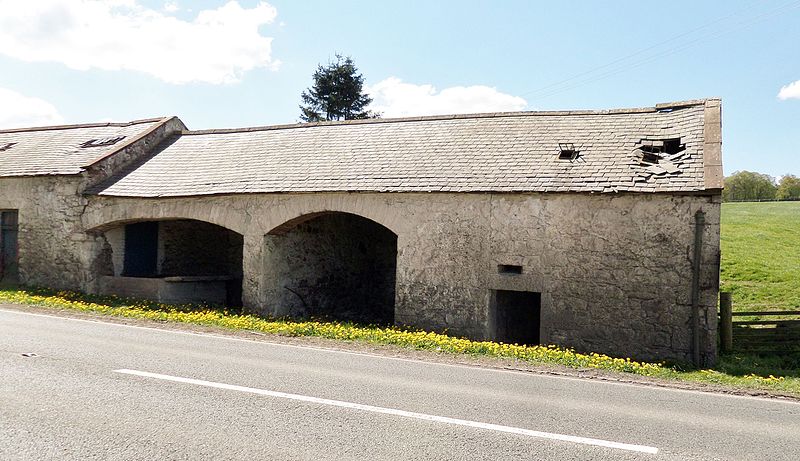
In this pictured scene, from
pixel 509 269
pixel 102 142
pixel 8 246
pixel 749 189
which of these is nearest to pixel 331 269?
pixel 509 269

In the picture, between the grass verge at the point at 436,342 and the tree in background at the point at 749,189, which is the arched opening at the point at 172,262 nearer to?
the grass verge at the point at 436,342

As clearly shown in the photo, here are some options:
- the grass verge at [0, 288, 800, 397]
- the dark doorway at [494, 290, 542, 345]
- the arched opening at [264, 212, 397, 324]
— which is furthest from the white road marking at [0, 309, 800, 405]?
the dark doorway at [494, 290, 542, 345]

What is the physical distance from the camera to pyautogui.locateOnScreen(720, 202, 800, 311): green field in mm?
15695

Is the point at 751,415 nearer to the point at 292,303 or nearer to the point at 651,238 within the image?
the point at 651,238

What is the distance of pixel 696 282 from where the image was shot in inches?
429

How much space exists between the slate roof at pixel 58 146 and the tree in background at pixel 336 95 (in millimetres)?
19077

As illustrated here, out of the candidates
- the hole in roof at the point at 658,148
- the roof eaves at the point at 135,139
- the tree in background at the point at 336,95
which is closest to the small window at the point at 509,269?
the hole in roof at the point at 658,148

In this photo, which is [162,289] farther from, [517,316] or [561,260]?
[561,260]

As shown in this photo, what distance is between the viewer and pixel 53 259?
1742 cm

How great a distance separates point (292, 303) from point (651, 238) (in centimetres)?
870

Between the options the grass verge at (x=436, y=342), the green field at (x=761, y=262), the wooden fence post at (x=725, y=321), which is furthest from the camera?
the green field at (x=761, y=262)

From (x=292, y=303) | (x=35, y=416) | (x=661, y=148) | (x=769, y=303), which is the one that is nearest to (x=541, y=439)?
(x=35, y=416)

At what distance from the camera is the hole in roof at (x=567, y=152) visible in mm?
12945

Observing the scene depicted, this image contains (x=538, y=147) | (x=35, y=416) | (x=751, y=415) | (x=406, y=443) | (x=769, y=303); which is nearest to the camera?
(x=406, y=443)
